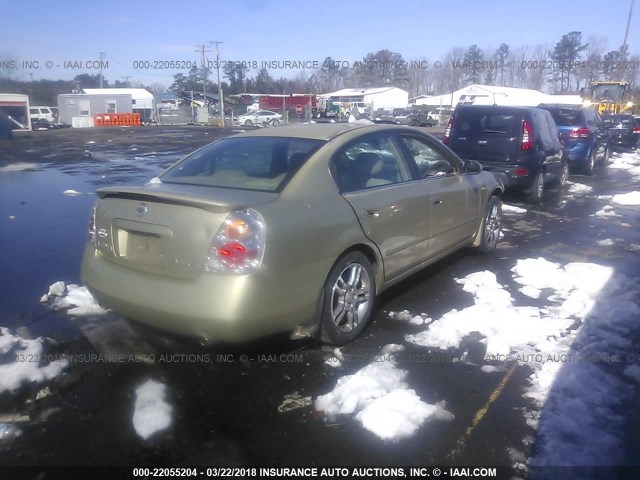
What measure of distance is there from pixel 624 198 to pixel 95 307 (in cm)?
1014

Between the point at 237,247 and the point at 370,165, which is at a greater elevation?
the point at 370,165

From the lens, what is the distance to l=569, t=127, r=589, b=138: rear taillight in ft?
43.0

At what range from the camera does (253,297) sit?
2.98 meters

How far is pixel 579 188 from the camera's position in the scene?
12.0 metres

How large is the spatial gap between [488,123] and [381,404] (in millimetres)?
7307

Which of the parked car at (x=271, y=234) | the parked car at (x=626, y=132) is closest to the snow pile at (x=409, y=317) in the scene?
the parked car at (x=271, y=234)

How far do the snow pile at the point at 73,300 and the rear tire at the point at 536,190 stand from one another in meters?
7.64

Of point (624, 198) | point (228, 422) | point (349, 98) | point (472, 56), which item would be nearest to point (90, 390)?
point (228, 422)

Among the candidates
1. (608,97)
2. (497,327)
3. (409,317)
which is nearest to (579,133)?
(497,327)

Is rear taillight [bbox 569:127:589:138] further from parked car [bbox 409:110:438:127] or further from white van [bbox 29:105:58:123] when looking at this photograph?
white van [bbox 29:105:58:123]

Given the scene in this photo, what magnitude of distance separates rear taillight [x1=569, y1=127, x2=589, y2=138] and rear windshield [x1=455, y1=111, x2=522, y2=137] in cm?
522

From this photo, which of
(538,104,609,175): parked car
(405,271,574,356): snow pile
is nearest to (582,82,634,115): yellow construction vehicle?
(538,104,609,175): parked car

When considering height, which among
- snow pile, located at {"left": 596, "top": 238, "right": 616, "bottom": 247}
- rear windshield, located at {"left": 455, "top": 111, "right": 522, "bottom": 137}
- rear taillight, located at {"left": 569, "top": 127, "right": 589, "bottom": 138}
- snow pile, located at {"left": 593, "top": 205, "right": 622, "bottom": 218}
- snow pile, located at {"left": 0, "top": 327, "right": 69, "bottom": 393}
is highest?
rear windshield, located at {"left": 455, "top": 111, "right": 522, "bottom": 137}

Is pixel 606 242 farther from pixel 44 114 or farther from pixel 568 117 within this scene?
pixel 44 114
